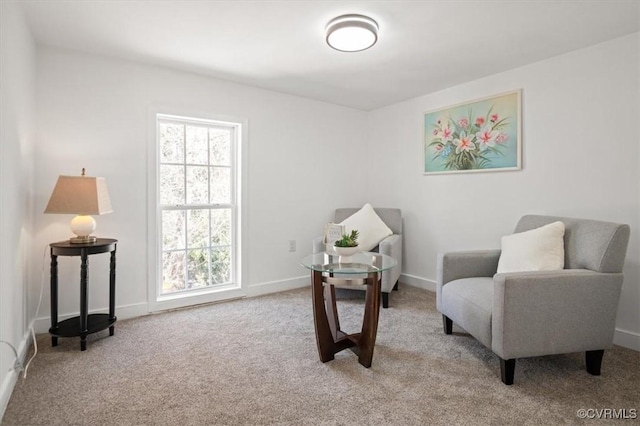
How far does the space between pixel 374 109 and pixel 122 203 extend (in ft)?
10.2

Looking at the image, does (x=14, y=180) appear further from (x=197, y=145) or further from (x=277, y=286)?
(x=277, y=286)

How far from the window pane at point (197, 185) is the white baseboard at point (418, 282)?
2417 millimetres

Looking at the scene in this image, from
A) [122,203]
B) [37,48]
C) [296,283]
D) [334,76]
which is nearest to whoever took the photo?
[37,48]

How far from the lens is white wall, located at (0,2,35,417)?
1.75 meters

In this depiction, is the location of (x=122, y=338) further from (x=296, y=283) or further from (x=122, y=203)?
(x=296, y=283)

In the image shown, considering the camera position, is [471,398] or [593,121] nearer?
[471,398]

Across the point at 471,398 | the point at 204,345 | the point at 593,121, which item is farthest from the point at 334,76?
the point at 471,398

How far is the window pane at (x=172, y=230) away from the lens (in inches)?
126

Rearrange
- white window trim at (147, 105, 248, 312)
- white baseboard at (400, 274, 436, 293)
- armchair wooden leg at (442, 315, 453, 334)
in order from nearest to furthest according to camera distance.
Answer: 1. armchair wooden leg at (442, 315, 453, 334)
2. white window trim at (147, 105, 248, 312)
3. white baseboard at (400, 274, 436, 293)

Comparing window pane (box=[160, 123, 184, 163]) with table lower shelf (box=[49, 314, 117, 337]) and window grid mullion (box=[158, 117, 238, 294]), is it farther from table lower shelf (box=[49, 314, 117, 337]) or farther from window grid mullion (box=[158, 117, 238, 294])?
table lower shelf (box=[49, 314, 117, 337])

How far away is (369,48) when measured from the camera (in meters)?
2.62

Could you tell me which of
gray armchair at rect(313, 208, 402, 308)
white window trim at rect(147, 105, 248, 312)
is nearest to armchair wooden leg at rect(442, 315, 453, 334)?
gray armchair at rect(313, 208, 402, 308)

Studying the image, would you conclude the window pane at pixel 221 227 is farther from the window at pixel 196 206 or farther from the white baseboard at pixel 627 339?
the white baseboard at pixel 627 339

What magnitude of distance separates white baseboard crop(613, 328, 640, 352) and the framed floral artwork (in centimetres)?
144
